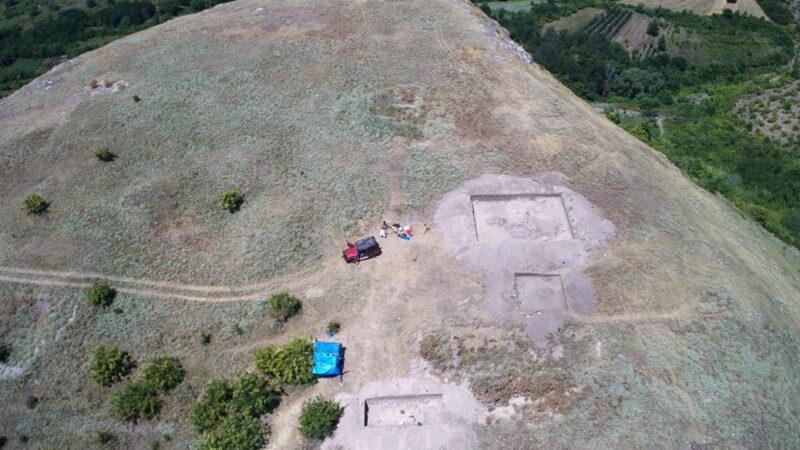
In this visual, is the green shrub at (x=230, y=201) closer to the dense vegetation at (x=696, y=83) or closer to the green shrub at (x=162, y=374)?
the green shrub at (x=162, y=374)

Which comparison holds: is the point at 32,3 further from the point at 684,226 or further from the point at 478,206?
the point at 684,226

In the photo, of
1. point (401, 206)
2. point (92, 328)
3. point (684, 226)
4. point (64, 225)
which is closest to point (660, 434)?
point (684, 226)

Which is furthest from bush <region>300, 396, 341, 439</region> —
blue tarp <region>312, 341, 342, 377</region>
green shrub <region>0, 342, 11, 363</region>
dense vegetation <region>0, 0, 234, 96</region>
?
dense vegetation <region>0, 0, 234, 96</region>

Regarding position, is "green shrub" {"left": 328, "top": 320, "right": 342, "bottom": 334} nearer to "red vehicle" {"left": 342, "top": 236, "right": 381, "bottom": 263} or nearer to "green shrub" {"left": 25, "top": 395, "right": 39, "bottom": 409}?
"red vehicle" {"left": 342, "top": 236, "right": 381, "bottom": 263}

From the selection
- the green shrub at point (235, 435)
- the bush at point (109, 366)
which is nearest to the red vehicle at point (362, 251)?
the green shrub at point (235, 435)

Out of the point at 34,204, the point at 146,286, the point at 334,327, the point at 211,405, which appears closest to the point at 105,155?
the point at 34,204
